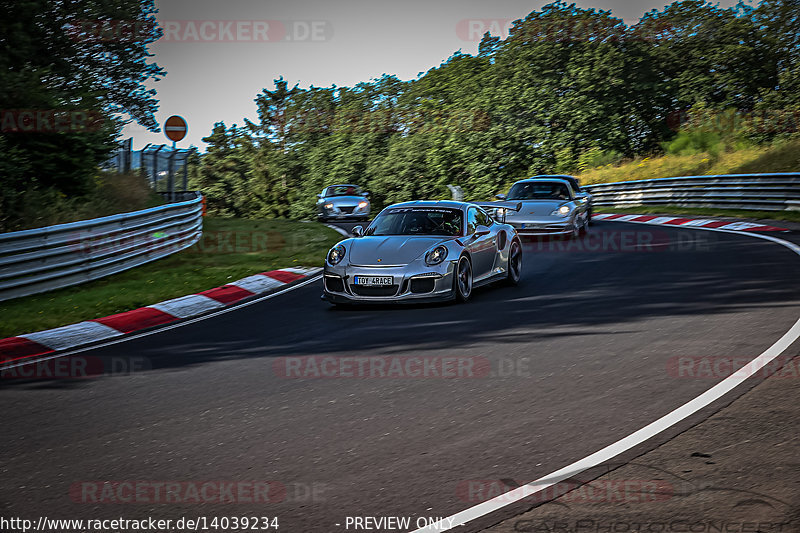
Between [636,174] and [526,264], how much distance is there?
25522mm

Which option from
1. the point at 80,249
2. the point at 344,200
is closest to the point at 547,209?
the point at 80,249

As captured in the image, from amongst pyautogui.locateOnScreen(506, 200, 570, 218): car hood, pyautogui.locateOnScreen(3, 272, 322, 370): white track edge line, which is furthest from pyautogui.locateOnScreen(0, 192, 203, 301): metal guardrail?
pyautogui.locateOnScreen(506, 200, 570, 218): car hood

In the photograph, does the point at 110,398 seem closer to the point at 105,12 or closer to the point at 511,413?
the point at 511,413

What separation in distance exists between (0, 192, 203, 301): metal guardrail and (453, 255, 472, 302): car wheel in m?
6.11

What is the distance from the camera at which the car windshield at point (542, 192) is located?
1986 cm

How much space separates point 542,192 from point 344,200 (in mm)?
11163

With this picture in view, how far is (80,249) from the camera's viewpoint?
13711 millimetres

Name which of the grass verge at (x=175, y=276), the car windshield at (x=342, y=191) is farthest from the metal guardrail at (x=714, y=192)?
the grass verge at (x=175, y=276)

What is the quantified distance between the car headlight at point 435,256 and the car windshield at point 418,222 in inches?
28.7

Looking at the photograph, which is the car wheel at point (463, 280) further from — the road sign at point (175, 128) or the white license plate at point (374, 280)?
the road sign at point (175, 128)

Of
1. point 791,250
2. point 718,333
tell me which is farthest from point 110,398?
point 791,250

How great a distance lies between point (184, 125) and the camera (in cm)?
1969

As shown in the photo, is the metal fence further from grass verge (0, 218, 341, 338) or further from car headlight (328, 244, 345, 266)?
car headlight (328, 244, 345, 266)

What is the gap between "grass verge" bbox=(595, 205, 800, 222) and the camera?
2255cm
